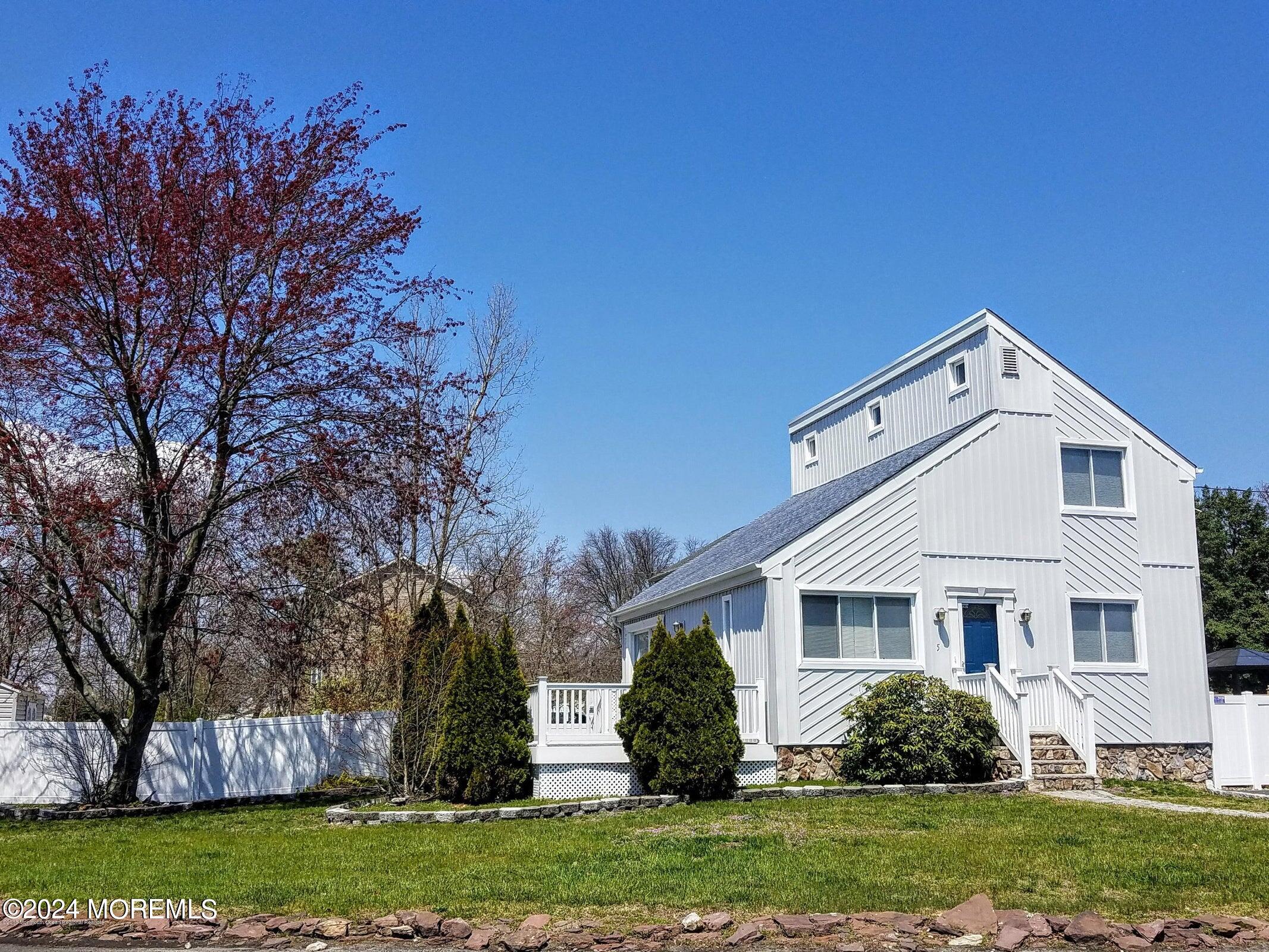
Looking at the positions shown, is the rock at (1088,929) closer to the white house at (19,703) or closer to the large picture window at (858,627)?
the large picture window at (858,627)

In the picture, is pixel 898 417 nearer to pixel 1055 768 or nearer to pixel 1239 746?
pixel 1055 768

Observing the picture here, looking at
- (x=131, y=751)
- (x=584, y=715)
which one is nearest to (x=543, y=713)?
(x=584, y=715)

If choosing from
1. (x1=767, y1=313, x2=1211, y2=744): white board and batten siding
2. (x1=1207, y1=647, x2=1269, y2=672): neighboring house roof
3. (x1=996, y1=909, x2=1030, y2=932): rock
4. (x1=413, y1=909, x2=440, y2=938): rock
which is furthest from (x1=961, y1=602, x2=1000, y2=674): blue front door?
(x1=1207, y1=647, x2=1269, y2=672): neighboring house roof

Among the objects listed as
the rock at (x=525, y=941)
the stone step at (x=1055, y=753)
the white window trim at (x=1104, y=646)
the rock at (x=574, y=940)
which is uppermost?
the white window trim at (x=1104, y=646)

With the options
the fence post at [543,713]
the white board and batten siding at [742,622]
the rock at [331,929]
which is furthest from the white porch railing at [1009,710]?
the rock at [331,929]

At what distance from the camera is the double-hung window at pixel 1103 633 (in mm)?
19609

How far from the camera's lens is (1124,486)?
807 inches

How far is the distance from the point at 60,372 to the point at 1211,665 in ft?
111

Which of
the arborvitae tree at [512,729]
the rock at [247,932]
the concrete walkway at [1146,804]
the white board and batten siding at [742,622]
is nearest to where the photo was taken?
the rock at [247,932]

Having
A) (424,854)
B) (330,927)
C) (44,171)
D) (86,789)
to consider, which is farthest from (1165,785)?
(44,171)

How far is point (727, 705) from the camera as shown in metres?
15.8

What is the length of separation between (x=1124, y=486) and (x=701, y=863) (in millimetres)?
13961

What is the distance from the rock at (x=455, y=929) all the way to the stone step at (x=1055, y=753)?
1145 centimetres

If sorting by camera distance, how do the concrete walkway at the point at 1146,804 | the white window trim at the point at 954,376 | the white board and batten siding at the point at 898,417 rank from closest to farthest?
the concrete walkway at the point at 1146,804, the white board and batten siding at the point at 898,417, the white window trim at the point at 954,376
